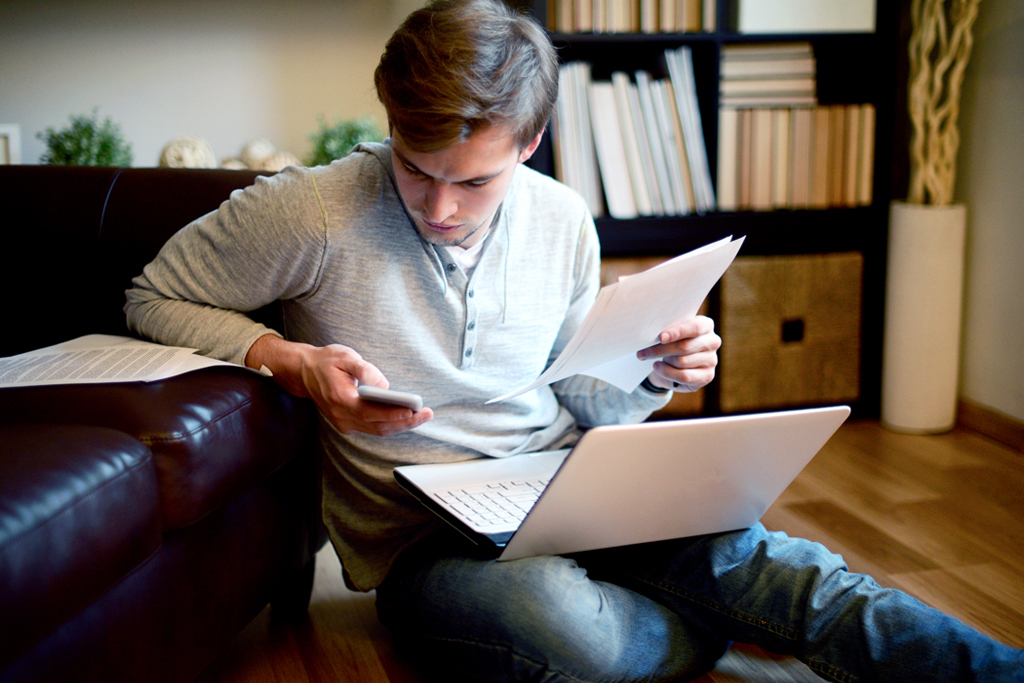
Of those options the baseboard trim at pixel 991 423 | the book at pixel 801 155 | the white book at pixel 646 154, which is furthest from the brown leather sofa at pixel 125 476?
the baseboard trim at pixel 991 423

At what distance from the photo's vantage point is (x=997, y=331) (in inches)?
78.5

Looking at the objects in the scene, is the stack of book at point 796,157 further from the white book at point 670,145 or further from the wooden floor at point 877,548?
the wooden floor at point 877,548

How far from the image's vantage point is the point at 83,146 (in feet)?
5.74

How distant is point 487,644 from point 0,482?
0.51 meters

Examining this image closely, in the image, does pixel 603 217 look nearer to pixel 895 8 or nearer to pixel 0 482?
pixel 895 8

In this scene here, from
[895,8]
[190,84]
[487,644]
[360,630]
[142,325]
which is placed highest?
[895,8]

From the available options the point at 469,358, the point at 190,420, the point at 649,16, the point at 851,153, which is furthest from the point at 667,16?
the point at 190,420

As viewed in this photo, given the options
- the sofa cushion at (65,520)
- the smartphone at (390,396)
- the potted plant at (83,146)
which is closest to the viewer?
the sofa cushion at (65,520)

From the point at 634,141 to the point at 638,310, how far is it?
1137mm

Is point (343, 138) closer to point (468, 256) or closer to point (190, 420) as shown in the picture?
point (468, 256)

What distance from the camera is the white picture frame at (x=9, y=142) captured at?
72.3 inches

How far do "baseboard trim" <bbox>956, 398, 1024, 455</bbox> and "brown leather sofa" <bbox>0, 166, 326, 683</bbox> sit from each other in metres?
1.58

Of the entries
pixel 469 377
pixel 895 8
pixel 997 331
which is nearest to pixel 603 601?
pixel 469 377

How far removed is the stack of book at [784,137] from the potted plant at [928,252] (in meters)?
0.13
